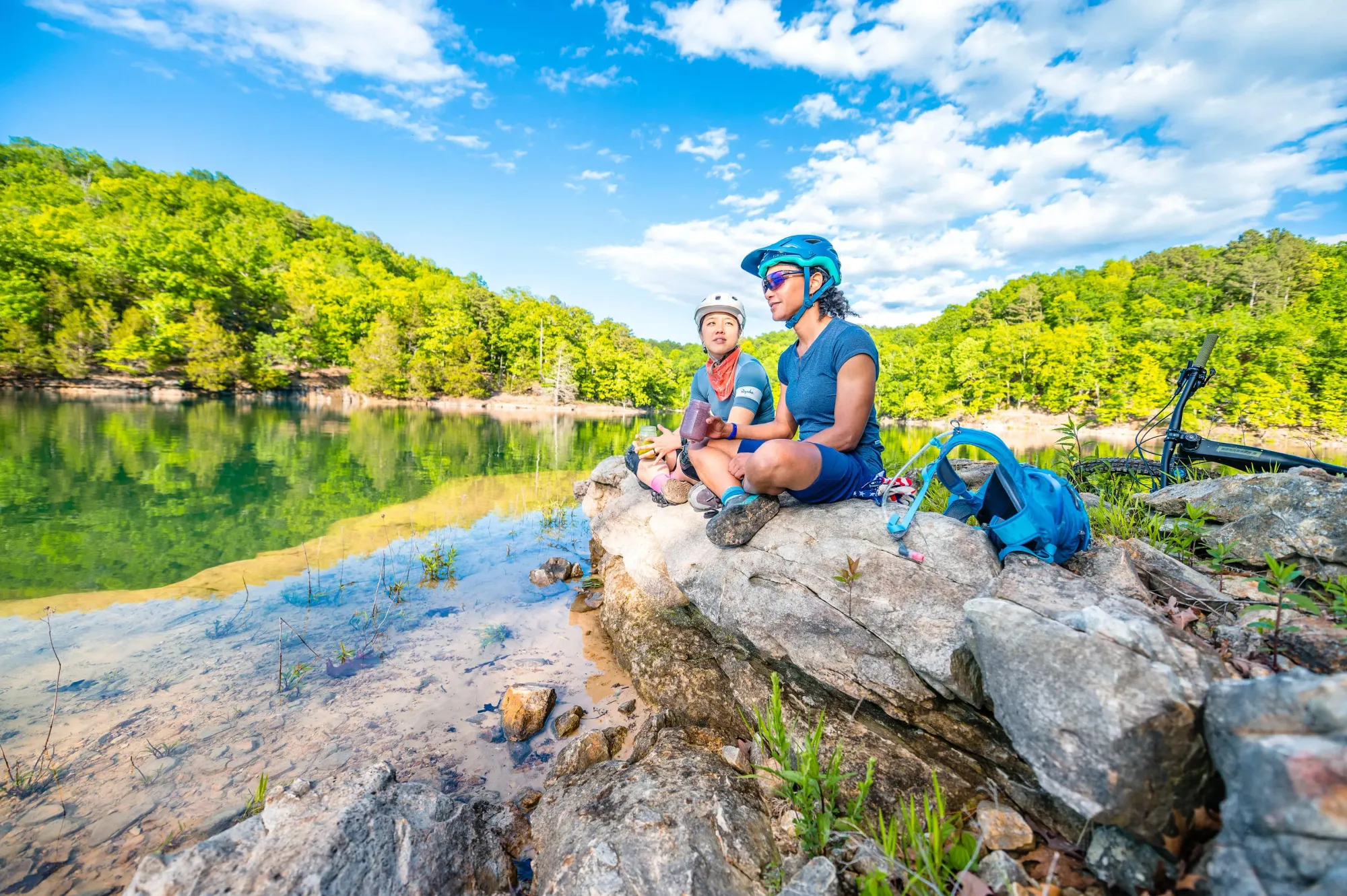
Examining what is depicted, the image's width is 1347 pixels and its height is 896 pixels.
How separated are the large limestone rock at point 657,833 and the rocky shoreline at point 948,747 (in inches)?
A: 0.5

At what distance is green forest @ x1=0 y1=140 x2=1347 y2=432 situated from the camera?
3591 centimetres

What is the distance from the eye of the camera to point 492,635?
196 inches

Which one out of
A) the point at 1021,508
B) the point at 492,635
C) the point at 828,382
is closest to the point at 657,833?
the point at 1021,508

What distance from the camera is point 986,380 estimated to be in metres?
52.8

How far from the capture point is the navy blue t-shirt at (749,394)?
13.6 feet

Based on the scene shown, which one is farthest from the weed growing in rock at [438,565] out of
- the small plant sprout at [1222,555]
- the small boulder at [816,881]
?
the small plant sprout at [1222,555]

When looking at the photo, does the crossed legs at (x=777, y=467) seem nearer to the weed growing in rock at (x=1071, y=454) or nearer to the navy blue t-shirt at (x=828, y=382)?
the navy blue t-shirt at (x=828, y=382)

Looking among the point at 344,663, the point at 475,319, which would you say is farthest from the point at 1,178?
the point at 344,663

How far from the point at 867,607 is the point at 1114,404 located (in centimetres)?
4565

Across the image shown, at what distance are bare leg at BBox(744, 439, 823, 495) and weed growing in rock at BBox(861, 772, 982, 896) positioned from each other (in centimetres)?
157

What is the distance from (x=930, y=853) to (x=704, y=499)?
252cm

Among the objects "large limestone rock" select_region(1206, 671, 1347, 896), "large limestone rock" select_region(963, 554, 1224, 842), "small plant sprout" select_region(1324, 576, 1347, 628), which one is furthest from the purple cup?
"small plant sprout" select_region(1324, 576, 1347, 628)

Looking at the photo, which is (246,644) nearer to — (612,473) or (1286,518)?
(612,473)

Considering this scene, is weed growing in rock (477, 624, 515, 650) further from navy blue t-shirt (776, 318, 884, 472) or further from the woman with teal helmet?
navy blue t-shirt (776, 318, 884, 472)
